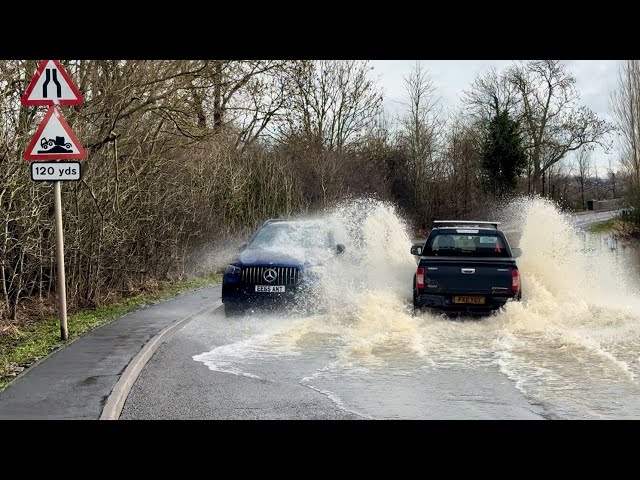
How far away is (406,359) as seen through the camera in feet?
32.9

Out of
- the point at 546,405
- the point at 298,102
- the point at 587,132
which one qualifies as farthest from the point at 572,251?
the point at 587,132

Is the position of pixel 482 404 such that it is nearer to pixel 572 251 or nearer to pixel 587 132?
pixel 572 251

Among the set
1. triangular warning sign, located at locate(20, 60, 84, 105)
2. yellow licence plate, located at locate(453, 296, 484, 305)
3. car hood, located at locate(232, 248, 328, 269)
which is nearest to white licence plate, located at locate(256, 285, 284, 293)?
car hood, located at locate(232, 248, 328, 269)

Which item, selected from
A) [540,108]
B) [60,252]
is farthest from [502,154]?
[60,252]

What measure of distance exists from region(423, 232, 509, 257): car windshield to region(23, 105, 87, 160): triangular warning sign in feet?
22.9

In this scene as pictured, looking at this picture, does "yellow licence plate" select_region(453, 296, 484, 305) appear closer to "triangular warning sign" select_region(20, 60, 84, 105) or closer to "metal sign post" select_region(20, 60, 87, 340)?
"metal sign post" select_region(20, 60, 87, 340)

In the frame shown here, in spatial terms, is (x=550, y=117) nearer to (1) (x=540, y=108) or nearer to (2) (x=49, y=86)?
(1) (x=540, y=108)

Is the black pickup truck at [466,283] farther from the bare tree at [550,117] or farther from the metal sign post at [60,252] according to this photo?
the bare tree at [550,117]

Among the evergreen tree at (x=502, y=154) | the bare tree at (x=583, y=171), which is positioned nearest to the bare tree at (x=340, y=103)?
the evergreen tree at (x=502, y=154)

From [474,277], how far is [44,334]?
6969mm

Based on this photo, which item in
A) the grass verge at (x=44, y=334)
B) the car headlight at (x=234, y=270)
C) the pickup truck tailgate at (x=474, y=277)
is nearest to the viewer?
the grass verge at (x=44, y=334)

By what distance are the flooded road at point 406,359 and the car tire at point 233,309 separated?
16cm

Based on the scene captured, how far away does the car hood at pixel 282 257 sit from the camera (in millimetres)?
14312
